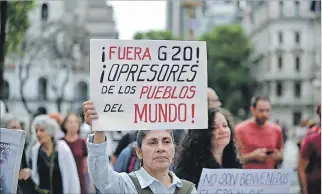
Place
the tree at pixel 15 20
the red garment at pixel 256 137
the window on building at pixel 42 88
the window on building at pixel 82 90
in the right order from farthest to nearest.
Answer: the window on building at pixel 82 90 → the window on building at pixel 42 88 → the tree at pixel 15 20 → the red garment at pixel 256 137

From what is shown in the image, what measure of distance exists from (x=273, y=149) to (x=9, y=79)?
6309cm

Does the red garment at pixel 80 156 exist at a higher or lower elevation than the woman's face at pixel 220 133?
lower

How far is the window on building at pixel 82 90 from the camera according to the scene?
72225mm

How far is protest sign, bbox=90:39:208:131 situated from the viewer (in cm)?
418

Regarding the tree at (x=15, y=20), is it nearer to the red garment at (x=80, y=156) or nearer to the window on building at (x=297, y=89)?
the red garment at (x=80, y=156)

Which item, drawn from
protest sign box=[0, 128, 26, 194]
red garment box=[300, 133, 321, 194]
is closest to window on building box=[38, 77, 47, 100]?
red garment box=[300, 133, 321, 194]

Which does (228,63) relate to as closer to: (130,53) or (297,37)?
(297,37)

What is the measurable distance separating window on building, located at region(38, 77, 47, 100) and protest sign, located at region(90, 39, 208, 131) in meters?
66.9

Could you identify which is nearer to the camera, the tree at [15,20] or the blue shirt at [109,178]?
the blue shirt at [109,178]

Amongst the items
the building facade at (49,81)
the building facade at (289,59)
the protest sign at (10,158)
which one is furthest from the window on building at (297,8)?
the protest sign at (10,158)

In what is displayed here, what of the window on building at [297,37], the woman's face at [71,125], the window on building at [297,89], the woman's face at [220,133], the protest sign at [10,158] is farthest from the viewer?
the window on building at [297,89]

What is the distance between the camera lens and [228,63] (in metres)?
69.3

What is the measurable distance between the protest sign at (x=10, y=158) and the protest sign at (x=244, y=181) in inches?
68.3

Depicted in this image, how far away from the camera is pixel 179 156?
5.52 m
